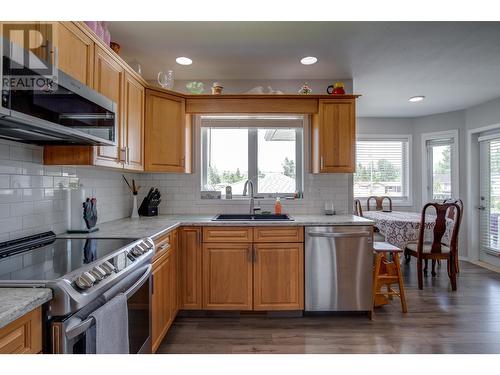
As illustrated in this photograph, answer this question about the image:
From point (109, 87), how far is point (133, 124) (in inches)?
17.8

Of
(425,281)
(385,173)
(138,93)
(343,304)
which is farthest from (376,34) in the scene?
(385,173)

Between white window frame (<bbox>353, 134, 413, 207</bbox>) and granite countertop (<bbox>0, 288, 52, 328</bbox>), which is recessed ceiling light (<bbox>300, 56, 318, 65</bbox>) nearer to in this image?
granite countertop (<bbox>0, 288, 52, 328</bbox>)

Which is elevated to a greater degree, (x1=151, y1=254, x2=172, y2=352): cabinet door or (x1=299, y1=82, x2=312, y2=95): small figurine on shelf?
(x1=299, y1=82, x2=312, y2=95): small figurine on shelf

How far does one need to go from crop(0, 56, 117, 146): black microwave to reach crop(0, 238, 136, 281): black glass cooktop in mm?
606

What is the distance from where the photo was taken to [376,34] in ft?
7.72

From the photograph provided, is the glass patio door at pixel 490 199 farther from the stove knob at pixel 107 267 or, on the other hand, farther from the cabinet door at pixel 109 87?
the stove knob at pixel 107 267

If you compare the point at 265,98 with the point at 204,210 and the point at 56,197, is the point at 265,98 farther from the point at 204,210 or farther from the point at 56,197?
the point at 56,197

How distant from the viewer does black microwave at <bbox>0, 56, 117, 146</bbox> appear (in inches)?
39.9

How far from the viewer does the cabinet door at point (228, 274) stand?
2.53 m

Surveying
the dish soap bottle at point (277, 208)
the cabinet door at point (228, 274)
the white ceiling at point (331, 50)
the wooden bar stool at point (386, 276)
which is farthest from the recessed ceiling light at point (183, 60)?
the wooden bar stool at point (386, 276)

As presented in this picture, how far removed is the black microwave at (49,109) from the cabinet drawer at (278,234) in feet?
4.66

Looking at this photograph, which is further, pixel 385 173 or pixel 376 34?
pixel 385 173

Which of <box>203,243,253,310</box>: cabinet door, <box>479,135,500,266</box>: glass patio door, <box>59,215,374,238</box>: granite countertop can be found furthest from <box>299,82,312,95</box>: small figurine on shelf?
<box>479,135,500,266</box>: glass patio door

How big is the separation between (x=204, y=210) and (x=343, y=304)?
1753 mm
